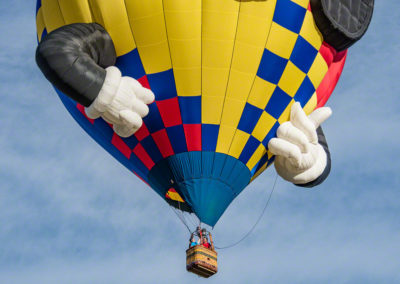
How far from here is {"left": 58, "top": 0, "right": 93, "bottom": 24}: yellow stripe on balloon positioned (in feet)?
36.0

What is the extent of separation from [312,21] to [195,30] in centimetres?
143

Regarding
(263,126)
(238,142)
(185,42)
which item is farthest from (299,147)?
(185,42)

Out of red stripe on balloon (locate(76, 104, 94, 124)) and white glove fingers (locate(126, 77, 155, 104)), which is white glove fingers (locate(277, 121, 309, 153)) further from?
red stripe on balloon (locate(76, 104, 94, 124))

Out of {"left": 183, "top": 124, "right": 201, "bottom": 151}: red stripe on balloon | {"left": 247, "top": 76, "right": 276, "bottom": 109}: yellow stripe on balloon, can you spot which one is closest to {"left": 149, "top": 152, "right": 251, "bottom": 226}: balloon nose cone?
{"left": 183, "top": 124, "right": 201, "bottom": 151}: red stripe on balloon

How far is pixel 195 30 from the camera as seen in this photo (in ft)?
35.8

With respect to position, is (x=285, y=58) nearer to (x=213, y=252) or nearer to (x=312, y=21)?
(x=312, y=21)

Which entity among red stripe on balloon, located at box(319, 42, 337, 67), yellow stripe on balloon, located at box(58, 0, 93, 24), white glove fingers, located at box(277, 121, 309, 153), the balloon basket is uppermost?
red stripe on balloon, located at box(319, 42, 337, 67)

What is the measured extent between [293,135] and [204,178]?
1152mm

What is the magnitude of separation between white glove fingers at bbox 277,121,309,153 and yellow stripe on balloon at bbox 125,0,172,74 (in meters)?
1.52

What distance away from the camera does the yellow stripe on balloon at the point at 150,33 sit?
35.4 ft

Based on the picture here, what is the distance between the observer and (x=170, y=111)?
1109 cm

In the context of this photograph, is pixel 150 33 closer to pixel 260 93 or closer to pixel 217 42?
pixel 217 42

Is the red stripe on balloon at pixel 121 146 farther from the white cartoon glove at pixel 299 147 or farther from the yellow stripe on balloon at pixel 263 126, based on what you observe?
the white cartoon glove at pixel 299 147

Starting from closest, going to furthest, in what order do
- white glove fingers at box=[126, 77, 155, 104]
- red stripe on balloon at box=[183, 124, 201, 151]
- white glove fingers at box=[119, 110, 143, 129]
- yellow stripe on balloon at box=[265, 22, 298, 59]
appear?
white glove fingers at box=[119, 110, 143, 129] < white glove fingers at box=[126, 77, 155, 104] < yellow stripe on balloon at box=[265, 22, 298, 59] < red stripe on balloon at box=[183, 124, 201, 151]
